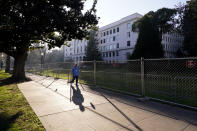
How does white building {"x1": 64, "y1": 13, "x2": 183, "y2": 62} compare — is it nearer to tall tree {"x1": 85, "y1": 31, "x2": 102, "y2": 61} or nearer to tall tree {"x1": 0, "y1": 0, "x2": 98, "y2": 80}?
tall tree {"x1": 85, "y1": 31, "x2": 102, "y2": 61}

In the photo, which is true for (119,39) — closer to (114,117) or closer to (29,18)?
(29,18)

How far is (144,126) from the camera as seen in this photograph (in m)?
3.45

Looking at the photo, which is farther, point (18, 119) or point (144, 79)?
point (144, 79)

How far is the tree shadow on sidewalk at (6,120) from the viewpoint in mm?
3311

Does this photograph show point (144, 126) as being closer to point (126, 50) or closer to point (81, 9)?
point (81, 9)

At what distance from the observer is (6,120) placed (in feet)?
12.2

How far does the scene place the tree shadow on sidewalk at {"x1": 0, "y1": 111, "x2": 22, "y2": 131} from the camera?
3311 millimetres

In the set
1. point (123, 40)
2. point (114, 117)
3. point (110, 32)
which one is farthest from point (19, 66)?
point (110, 32)

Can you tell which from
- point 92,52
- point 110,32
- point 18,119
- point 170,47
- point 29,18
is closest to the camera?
point 18,119

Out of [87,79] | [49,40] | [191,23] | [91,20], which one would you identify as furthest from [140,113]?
[191,23]

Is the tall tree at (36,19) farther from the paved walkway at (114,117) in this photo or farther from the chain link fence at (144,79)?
the paved walkway at (114,117)

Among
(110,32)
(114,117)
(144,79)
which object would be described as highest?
(110,32)

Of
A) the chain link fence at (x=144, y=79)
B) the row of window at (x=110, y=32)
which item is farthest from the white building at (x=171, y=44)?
the chain link fence at (x=144, y=79)

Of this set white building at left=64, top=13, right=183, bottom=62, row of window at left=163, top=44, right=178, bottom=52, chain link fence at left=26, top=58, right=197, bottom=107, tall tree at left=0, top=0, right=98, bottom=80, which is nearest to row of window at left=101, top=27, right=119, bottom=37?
white building at left=64, top=13, right=183, bottom=62
